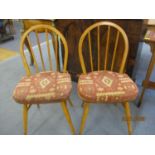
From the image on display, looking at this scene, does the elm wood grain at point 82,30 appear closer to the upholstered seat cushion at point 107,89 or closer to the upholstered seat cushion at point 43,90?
the upholstered seat cushion at point 107,89

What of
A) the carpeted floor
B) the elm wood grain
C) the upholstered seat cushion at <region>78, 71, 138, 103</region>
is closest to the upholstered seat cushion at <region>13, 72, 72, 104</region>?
the upholstered seat cushion at <region>78, 71, 138, 103</region>

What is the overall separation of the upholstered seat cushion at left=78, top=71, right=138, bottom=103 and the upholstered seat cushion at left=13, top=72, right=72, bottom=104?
0.40 ft

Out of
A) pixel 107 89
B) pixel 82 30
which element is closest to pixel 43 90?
pixel 107 89

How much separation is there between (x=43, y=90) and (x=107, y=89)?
0.45 meters

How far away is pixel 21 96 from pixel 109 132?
2.58 ft

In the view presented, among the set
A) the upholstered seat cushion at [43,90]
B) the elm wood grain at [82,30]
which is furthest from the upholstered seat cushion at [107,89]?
the elm wood grain at [82,30]

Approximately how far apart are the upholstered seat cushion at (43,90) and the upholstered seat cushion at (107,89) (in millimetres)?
122

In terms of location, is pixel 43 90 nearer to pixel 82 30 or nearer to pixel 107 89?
pixel 107 89

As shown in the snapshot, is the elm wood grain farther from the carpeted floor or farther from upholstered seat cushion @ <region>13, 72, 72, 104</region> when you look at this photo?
upholstered seat cushion @ <region>13, 72, 72, 104</region>

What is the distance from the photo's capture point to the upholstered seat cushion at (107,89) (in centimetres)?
111

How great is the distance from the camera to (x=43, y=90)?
1.15 meters

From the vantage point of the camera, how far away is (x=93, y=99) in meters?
1.11
